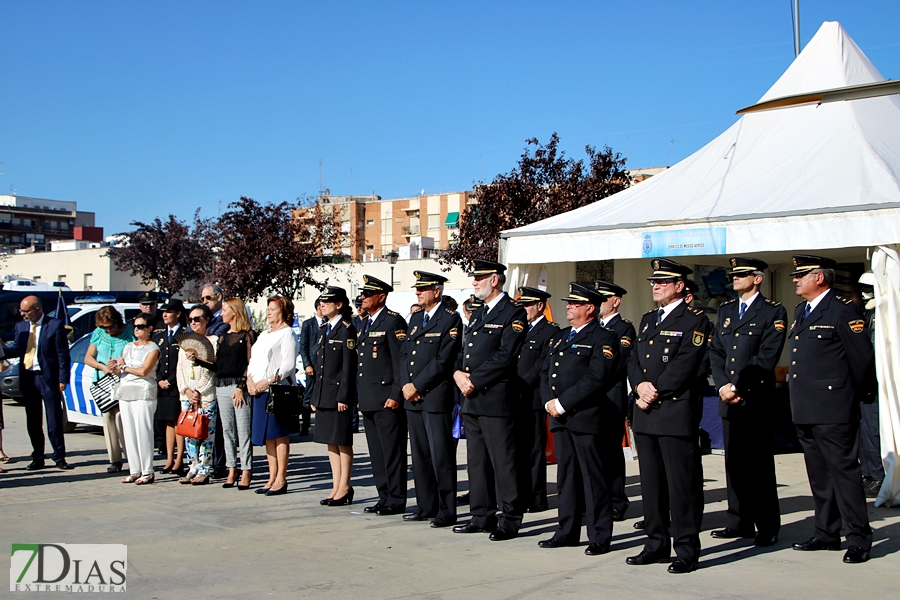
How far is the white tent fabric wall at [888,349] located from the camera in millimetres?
8758

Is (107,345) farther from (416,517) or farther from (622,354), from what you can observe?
(622,354)

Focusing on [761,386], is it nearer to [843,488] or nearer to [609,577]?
[843,488]

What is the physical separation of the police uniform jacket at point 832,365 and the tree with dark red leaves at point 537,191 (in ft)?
52.9

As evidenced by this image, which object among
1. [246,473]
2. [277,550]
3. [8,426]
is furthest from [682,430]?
[8,426]

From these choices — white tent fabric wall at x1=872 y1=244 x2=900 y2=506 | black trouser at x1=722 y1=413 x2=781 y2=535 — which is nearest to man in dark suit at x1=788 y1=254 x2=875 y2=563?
black trouser at x1=722 y1=413 x2=781 y2=535

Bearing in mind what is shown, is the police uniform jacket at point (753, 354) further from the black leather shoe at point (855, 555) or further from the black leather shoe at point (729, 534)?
the black leather shoe at point (855, 555)

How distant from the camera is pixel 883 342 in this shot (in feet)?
29.1

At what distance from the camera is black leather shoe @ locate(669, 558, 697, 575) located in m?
6.13

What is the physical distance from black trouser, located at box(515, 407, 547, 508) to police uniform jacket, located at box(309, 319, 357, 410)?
5.17 ft

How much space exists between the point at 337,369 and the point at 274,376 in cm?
85

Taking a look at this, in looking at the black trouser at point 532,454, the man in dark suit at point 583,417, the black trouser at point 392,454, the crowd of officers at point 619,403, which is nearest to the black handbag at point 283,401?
the crowd of officers at point 619,403

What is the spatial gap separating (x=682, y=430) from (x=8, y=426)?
13.0 m

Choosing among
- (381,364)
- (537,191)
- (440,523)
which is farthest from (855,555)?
(537,191)

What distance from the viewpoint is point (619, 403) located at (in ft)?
26.3
